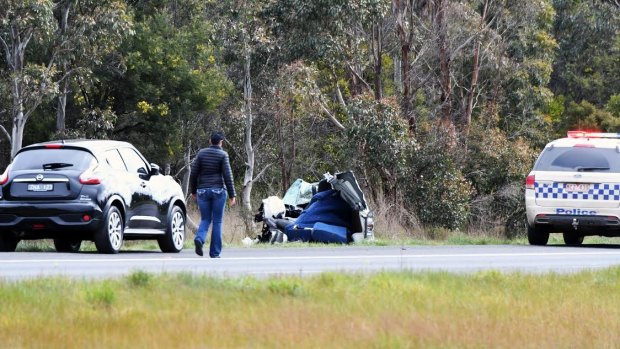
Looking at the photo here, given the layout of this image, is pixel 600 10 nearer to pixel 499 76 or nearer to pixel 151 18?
pixel 499 76

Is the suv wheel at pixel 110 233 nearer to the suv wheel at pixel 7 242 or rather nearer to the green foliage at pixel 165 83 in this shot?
the suv wheel at pixel 7 242

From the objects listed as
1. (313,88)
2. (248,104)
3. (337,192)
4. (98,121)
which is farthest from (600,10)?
(337,192)

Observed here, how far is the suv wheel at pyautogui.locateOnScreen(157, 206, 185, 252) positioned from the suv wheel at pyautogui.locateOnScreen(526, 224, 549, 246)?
6015mm

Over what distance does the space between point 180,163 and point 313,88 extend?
13.0 metres

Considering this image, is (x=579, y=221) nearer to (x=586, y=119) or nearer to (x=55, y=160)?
(x=55, y=160)

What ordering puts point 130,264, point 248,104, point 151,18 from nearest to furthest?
point 130,264 < point 151,18 < point 248,104

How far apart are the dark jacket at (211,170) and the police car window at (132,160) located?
2155mm

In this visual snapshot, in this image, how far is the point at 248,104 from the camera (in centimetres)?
4119

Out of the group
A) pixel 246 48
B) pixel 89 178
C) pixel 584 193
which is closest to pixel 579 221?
pixel 584 193

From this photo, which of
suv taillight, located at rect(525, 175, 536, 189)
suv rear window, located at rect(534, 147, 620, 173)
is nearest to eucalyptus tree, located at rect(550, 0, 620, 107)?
suv rear window, located at rect(534, 147, 620, 173)

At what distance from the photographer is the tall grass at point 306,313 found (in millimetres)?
8422

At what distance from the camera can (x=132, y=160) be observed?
18.3 meters

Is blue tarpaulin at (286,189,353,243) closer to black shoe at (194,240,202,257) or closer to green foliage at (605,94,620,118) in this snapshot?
black shoe at (194,240,202,257)

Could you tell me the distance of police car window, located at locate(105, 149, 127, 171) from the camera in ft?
57.7
